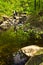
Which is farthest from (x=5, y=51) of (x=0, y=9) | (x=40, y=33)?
(x=0, y=9)

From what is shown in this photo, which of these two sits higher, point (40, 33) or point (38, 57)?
point (38, 57)

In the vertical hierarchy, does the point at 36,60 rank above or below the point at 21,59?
above

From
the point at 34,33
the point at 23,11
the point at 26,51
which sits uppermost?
the point at 26,51

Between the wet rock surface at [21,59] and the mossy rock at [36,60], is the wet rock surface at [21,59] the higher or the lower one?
the lower one

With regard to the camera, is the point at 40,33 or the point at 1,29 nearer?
the point at 40,33

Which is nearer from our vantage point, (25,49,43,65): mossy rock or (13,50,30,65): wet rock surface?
(25,49,43,65): mossy rock

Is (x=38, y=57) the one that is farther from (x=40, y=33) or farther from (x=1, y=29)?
(x=1, y=29)

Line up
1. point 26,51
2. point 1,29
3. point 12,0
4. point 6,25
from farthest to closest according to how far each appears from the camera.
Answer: point 12,0, point 6,25, point 1,29, point 26,51

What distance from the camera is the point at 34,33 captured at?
23.0m

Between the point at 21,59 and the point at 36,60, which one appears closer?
the point at 36,60

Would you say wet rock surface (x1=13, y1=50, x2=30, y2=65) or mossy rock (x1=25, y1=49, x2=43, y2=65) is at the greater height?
mossy rock (x1=25, y1=49, x2=43, y2=65)

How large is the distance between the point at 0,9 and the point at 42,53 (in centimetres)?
3231

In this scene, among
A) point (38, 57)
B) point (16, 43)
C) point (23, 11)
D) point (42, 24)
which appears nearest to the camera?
point (38, 57)

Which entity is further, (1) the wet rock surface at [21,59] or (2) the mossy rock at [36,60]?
(1) the wet rock surface at [21,59]
